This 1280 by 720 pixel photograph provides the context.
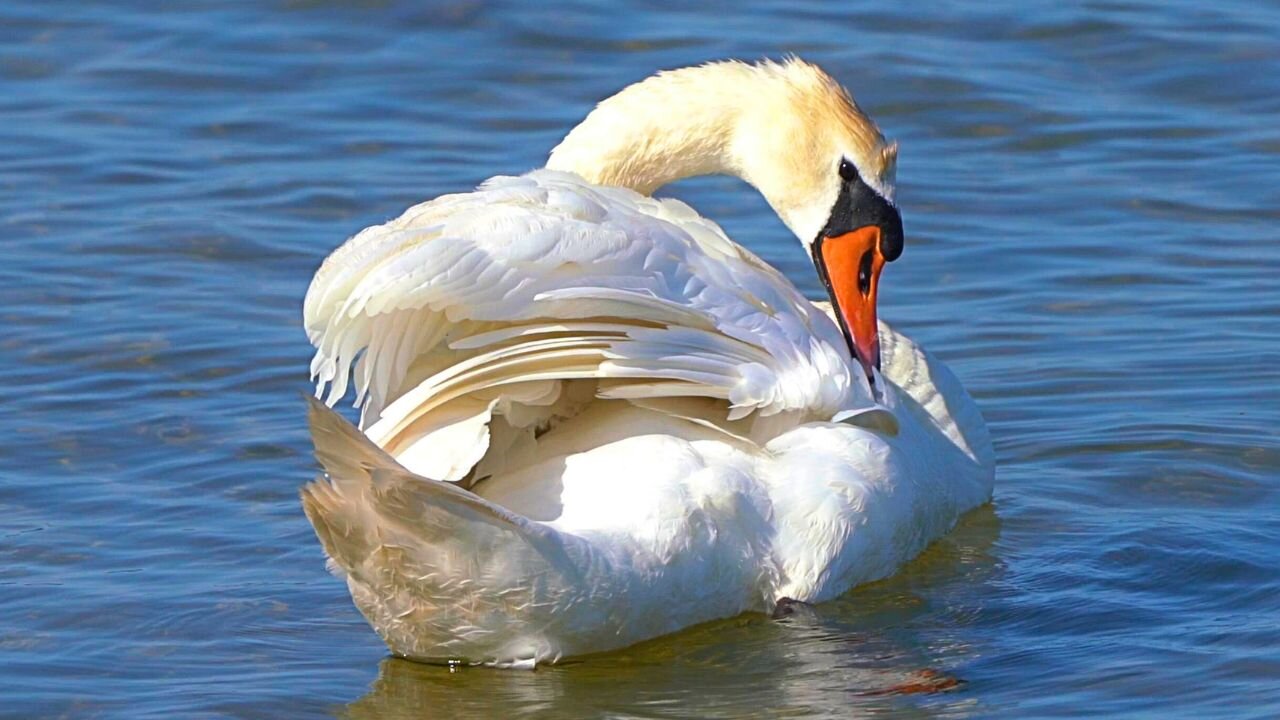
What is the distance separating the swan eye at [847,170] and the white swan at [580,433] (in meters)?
0.53

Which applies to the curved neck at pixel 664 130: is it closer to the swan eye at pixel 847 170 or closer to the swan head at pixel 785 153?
the swan head at pixel 785 153

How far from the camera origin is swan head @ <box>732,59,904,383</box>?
6.55 meters

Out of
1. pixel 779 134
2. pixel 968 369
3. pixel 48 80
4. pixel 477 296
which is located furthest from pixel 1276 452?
pixel 48 80

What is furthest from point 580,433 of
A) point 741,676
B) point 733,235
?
point 733,235

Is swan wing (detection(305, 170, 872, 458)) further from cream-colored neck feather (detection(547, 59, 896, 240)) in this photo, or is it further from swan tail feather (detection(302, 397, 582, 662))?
cream-colored neck feather (detection(547, 59, 896, 240))

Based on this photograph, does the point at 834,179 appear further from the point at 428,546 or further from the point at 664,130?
the point at 428,546

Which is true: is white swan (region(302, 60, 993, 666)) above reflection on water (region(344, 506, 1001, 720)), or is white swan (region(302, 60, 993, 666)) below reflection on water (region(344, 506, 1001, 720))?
above

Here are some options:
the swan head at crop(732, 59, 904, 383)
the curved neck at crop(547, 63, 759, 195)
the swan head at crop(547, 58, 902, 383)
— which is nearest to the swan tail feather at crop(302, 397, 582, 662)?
the swan head at crop(547, 58, 902, 383)

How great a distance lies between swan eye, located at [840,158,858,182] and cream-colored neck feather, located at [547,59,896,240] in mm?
19

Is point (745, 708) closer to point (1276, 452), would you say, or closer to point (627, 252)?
point (627, 252)

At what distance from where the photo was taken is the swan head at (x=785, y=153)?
6.57m

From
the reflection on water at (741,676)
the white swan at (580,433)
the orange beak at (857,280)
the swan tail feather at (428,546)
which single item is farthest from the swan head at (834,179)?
the swan tail feather at (428,546)

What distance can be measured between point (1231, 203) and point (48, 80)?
5.92 m

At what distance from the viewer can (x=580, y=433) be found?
5.87 metres
